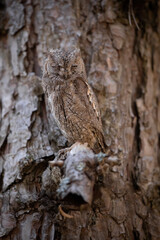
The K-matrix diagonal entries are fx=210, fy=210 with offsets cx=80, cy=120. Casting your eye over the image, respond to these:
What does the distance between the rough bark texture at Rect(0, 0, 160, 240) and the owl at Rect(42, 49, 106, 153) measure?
19 centimetres

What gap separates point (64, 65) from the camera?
1.66m

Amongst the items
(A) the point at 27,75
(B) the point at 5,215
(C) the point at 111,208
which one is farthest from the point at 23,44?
(C) the point at 111,208

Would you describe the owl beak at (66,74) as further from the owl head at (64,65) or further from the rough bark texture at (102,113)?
the rough bark texture at (102,113)

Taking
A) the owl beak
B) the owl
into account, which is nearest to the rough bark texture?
the owl

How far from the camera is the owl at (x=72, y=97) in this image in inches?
65.8

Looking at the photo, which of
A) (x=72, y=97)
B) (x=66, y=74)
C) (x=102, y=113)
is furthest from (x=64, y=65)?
(x=102, y=113)

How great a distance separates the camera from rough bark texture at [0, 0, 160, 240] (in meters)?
1.54

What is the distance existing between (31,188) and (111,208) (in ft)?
2.07

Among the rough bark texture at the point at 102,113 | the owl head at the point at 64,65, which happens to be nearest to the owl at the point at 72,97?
the owl head at the point at 64,65

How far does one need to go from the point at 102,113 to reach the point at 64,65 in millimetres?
537

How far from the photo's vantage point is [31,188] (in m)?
1.61

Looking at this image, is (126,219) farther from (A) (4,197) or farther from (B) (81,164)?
(A) (4,197)

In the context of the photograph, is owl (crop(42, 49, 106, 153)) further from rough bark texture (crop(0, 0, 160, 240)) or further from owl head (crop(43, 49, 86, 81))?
rough bark texture (crop(0, 0, 160, 240))

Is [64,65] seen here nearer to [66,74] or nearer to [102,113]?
[66,74]
